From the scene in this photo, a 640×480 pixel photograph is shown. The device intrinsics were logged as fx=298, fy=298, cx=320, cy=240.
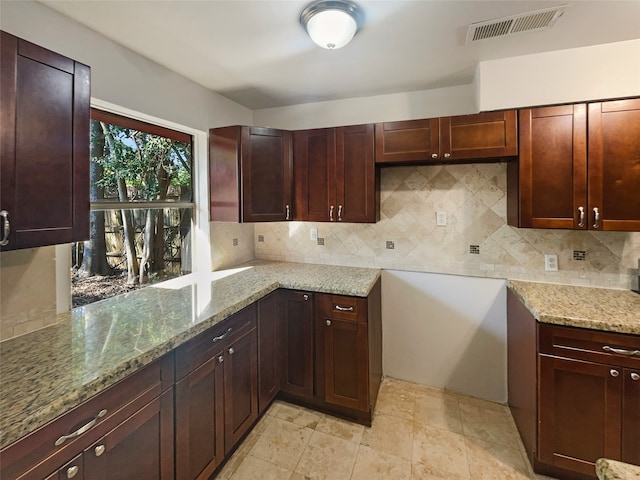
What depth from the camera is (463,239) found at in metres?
2.42

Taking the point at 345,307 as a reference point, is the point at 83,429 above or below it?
below

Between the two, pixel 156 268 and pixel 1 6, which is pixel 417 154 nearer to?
pixel 156 268

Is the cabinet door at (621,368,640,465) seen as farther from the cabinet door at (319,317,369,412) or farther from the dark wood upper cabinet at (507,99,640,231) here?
the cabinet door at (319,317,369,412)

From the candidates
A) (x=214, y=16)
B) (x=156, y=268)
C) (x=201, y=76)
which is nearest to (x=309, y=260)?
(x=156, y=268)

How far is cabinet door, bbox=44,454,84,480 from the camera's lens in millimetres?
912

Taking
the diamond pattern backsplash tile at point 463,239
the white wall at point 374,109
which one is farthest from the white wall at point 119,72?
the diamond pattern backsplash tile at point 463,239

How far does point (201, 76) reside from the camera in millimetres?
2213

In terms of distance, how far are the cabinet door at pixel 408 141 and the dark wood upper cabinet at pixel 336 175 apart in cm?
8

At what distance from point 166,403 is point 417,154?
2.11m

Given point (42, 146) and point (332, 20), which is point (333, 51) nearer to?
point (332, 20)

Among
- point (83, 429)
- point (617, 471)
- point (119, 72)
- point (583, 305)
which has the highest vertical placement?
point (119, 72)

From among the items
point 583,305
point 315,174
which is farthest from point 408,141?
point 583,305

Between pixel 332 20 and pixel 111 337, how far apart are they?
181cm

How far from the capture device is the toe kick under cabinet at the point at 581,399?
152 centimetres
